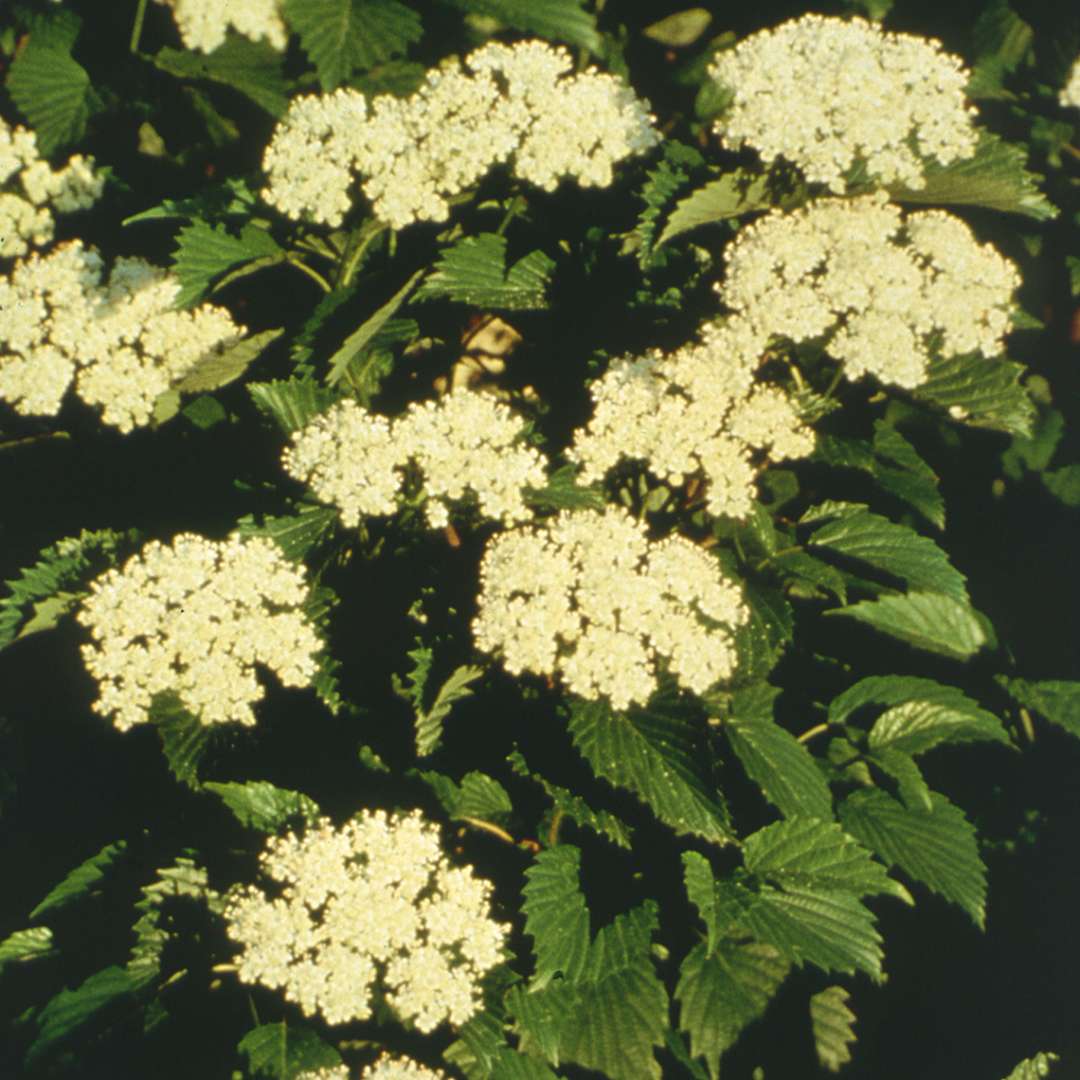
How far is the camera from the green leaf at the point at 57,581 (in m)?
2.51

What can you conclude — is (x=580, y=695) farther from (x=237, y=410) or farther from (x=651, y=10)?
(x=651, y=10)

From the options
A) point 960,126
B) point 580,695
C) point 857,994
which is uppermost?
point 960,126

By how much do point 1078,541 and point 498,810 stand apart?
2235mm

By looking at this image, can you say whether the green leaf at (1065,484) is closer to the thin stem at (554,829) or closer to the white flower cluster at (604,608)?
the white flower cluster at (604,608)

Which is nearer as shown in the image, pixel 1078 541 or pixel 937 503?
pixel 937 503

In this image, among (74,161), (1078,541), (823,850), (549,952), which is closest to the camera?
(549,952)

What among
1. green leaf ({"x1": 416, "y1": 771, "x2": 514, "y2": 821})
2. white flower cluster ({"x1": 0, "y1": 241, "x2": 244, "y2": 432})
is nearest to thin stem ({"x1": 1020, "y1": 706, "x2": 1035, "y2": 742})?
green leaf ({"x1": 416, "y1": 771, "x2": 514, "y2": 821})

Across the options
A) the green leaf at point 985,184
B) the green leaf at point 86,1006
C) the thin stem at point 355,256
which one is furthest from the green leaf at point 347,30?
the green leaf at point 86,1006

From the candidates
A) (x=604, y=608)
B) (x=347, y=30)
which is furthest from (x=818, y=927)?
(x=347, y=30)

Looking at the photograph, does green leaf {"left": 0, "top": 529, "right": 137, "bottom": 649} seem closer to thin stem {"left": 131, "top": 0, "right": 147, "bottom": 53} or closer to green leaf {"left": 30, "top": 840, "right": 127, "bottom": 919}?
green leaf {"left": 30, "top": 840, "right": 127, "bottom": 919}

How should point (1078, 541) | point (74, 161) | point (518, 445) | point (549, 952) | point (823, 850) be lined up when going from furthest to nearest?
point (1078, 541)
point (74, 161)
point (518, 445)
point (823, 850)
point (549, 952)

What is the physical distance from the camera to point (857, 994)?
283cm

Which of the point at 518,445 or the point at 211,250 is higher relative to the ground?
the point at 211,250

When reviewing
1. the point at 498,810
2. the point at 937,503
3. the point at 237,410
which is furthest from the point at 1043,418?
the point at 237,410
